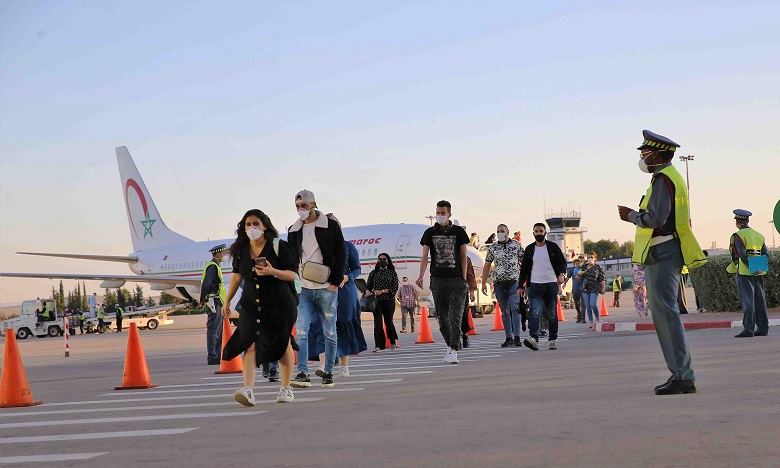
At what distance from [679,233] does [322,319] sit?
13.1 ft

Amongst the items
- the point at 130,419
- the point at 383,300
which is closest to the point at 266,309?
the point at 130,419

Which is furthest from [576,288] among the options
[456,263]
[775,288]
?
[456,263]

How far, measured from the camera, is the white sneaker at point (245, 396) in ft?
29.8

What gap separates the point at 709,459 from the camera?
5.41 m

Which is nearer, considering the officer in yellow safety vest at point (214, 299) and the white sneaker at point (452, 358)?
the white sneaker at point (452, 358)

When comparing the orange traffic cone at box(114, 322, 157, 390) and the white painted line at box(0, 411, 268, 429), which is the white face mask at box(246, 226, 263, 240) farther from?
the orange traffic cone at box(114, 322, 157, 390)

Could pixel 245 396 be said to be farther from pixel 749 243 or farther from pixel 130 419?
pixel 749 243

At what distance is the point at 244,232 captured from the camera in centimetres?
967

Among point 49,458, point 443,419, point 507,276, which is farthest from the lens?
point 507,276

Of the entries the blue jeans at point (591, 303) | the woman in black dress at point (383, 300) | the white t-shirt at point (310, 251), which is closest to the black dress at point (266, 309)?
the white t-shirt at point (310, 251)

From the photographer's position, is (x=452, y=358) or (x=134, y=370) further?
(x=452, y=358)

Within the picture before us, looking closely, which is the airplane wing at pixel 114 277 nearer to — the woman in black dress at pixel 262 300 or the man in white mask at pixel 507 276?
the man in white mask at pixel 507 276

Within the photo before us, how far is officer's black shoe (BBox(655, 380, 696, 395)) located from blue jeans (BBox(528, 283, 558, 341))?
7.15m

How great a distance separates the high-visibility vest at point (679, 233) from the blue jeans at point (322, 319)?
137 inches
